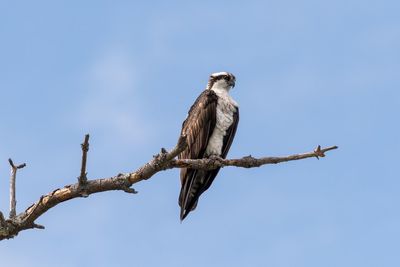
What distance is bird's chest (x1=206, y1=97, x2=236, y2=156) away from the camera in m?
10.3

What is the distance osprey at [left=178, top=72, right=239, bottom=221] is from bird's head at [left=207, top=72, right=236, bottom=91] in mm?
541

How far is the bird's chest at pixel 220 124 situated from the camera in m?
10.3

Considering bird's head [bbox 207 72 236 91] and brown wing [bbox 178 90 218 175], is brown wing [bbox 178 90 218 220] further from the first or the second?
bird's head [bbox 207 72 236 91]

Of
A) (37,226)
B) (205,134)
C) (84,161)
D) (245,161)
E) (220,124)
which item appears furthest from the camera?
(220,124)

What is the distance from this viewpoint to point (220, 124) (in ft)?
34.4

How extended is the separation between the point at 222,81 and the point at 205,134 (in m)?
1.49

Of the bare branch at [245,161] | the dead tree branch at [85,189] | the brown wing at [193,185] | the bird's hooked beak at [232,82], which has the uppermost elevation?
the bird's hooked beak at [232,82]

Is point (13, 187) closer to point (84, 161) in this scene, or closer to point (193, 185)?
point (84, 161)

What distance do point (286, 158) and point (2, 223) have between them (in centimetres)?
301

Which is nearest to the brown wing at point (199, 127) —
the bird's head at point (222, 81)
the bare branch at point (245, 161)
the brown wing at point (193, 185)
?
the brown wing at point (193, 185)

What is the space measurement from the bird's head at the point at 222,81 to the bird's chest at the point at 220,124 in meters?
0.68

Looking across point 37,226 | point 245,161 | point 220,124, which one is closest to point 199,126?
point 220,124

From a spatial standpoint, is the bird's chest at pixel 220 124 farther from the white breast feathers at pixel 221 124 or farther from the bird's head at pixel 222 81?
the bird's head at pixel 222 81

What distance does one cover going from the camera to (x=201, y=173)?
392 inches
